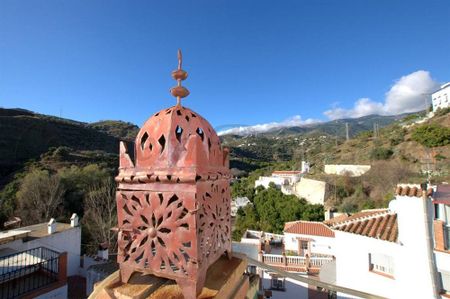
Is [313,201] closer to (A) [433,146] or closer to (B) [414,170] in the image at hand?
(B) [414,170]

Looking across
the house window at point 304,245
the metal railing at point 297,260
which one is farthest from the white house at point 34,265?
the house window at point 304,245

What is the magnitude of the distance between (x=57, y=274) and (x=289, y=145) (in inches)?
2885

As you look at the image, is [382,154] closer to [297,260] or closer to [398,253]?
[297,260]

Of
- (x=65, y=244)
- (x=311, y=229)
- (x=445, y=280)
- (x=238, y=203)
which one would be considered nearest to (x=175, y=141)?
(x=445, y=280)

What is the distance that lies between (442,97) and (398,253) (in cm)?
4973

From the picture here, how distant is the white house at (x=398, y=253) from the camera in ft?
23.4

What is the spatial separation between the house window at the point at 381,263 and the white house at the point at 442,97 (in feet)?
150

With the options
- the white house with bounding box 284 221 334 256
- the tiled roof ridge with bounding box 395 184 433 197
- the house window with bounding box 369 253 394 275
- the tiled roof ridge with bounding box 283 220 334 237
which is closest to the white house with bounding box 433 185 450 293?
the tiled roof ridge with bounding box 395 184 433 197

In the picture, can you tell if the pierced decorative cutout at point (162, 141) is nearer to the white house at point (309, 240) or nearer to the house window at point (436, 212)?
the house window at point (436, 212)

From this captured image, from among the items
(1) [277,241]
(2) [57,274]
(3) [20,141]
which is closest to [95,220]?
(2) [57,274]

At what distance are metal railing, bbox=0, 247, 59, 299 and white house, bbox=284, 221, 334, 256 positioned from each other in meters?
13.6

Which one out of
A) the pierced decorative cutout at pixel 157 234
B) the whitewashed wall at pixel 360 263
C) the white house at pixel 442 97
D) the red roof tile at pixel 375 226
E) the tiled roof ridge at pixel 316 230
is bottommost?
the tiled roof ridge at pixel 316 230

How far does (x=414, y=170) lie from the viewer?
23531mm

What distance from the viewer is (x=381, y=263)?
8297 millimetres
